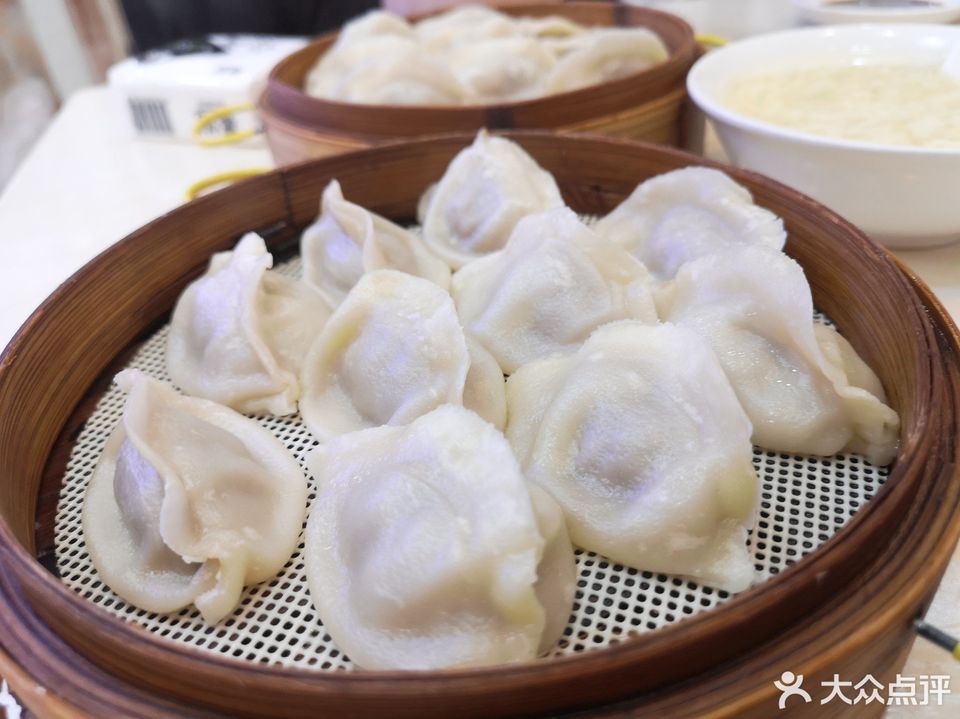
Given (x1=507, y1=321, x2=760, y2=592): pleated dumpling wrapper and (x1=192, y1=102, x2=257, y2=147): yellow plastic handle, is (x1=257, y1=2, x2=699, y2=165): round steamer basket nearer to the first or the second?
(x1=192, y1=102, x2=257, y2=147): yellow plastic handle

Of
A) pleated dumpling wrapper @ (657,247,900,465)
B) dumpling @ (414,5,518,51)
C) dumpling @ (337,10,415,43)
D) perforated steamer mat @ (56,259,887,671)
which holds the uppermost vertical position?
dumpling @ (337,10,415,43)

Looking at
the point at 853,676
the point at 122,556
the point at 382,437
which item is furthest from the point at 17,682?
the point at 853,676

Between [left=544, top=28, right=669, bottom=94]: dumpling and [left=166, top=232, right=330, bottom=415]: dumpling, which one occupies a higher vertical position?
[left=544, top=28, right=669, bottom=94]: dumpling

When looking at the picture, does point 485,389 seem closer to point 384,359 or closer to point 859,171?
point 384,359

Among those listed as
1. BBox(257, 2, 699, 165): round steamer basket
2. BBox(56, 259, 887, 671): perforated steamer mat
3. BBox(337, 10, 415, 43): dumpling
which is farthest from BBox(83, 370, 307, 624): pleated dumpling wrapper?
BBox(337, 10, 415, 43): dumpling

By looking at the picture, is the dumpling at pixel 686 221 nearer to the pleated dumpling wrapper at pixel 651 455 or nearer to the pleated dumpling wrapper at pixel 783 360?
the pleated dumpling wrapper at pixel 783 360

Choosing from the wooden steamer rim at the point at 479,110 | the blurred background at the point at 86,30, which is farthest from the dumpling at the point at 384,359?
the blurred background at the point at 86,30
